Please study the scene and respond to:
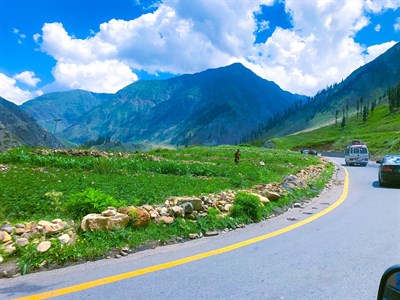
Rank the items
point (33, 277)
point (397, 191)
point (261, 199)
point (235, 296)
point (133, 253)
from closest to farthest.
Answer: point (235, 296) < point (33, 277) < point (133, 253) < point (261, 199) < point (397, 191)

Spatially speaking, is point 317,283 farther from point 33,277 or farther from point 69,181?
point 69,181

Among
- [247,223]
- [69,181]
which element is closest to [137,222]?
[247,223]

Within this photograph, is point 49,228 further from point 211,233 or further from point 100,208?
point 211,233

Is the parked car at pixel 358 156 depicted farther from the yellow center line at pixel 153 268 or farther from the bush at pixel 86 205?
the bush at pixel 86 205

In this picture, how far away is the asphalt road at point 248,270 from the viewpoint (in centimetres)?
466

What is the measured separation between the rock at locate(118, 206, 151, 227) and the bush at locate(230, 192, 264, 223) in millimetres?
2721

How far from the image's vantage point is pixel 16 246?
5727 mm

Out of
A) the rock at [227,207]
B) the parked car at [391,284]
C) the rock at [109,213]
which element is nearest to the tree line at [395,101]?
the rock at [227,207]

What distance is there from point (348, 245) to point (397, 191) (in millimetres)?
11258

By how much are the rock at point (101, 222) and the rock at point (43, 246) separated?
88cm

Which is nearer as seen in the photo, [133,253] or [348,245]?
[133,253]

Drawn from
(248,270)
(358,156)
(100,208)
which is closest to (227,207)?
(100,208)

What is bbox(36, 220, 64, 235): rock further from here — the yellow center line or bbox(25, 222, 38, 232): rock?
the yellow center line

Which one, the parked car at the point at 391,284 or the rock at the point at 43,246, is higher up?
the parked car at the point at 391,284
